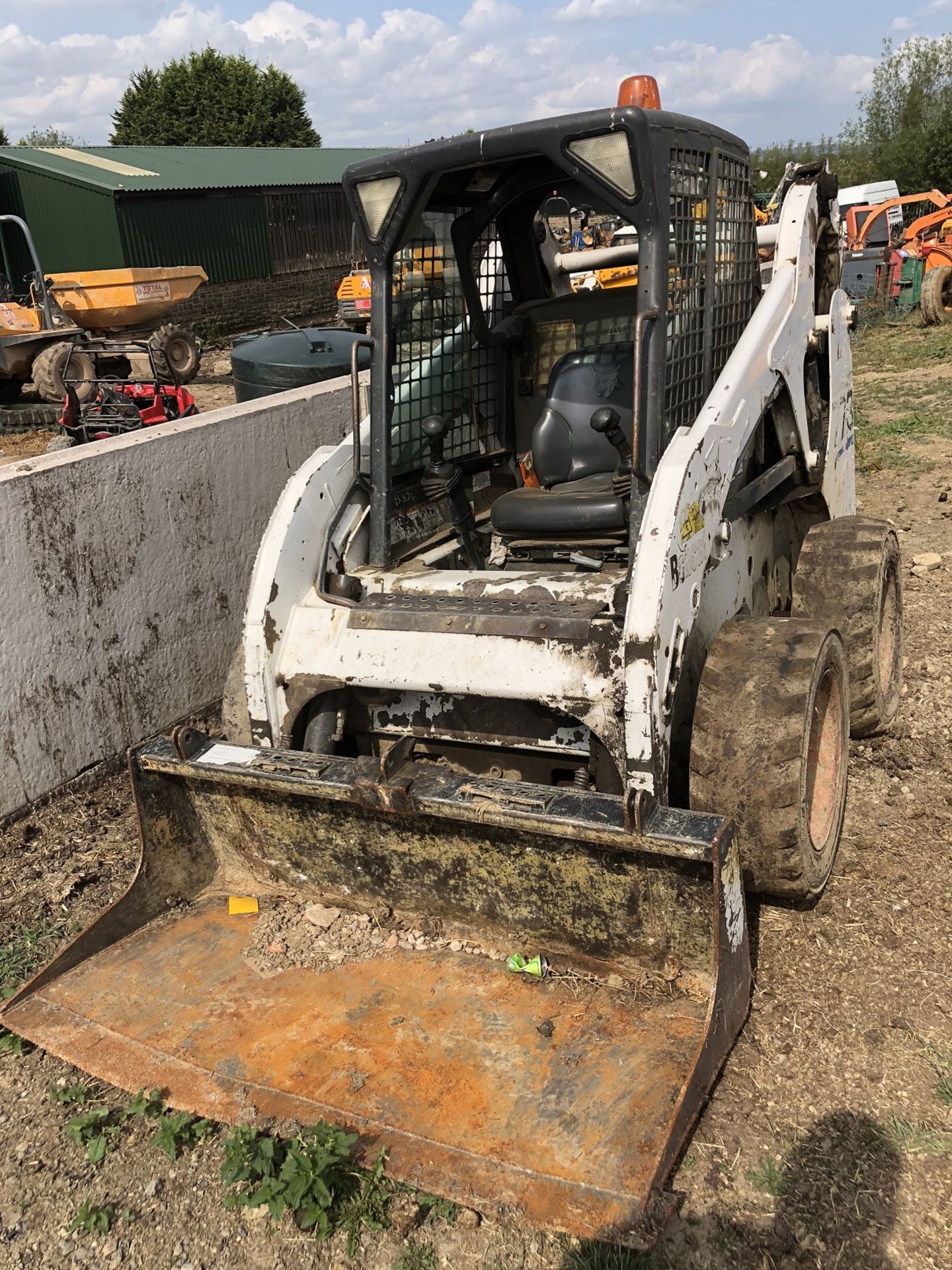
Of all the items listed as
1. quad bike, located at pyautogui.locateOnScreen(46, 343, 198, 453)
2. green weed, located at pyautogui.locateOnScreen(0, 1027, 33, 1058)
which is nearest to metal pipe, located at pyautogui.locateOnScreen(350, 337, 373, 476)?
→ green weed, located at pyautogui.locateOnScreen(0, 1027, 33, 1058)

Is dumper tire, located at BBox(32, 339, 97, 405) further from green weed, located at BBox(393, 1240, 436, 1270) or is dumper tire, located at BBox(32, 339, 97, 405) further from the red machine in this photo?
green weed, located at BBox(393, 1240, 436, 1270)

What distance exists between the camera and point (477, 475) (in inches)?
172

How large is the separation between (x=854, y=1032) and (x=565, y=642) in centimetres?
125

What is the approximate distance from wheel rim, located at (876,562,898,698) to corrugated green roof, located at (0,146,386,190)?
17.7 metres

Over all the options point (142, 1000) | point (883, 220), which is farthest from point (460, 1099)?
point (883, 220)

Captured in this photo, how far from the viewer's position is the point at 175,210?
70.1 ft

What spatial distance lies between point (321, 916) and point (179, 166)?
23733mm

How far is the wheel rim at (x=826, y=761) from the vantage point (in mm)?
3156

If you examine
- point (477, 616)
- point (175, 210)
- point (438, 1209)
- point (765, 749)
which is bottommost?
point (438, 1209)

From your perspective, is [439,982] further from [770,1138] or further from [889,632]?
[889,632]

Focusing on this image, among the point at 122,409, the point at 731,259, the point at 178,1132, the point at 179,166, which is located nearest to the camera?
the point at 178,1132

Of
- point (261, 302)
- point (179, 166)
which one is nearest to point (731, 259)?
point (261, 302)

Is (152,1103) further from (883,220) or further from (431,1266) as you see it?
(883,220)

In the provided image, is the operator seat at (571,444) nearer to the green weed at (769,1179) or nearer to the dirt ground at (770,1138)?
the dirt ground at (770,1138)
